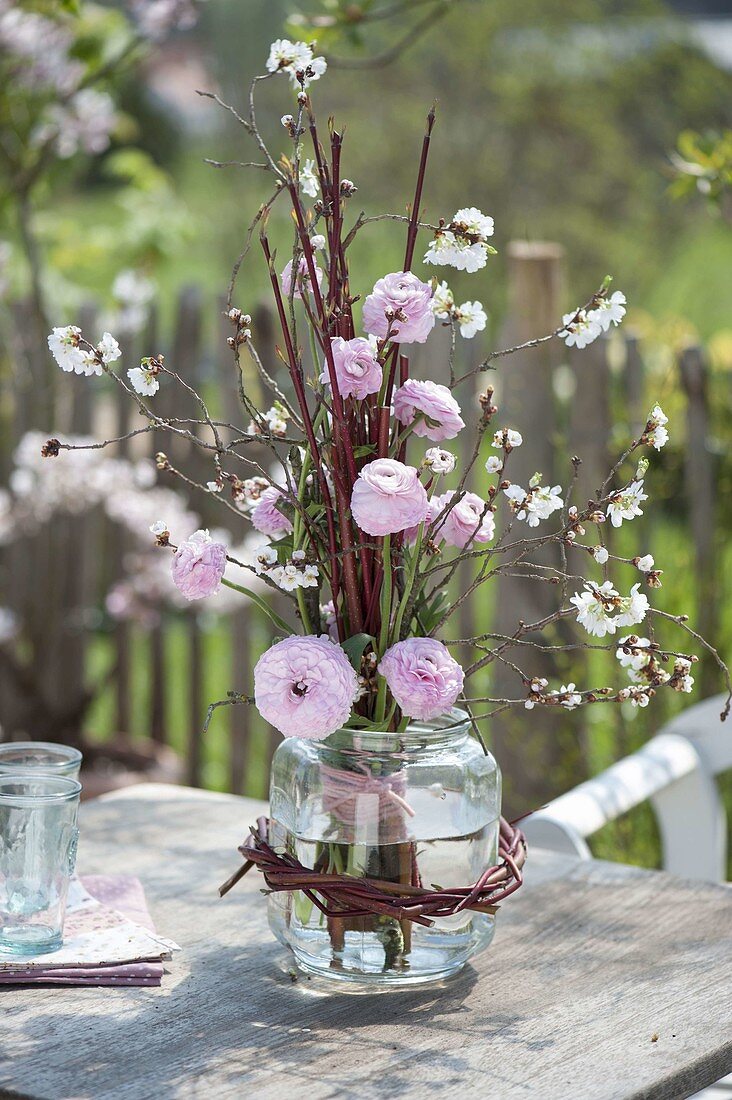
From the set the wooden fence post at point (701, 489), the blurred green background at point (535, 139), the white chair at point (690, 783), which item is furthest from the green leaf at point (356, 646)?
the blurred green background at point (535, 139)

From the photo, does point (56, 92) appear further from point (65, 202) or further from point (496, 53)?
point (65, 202)

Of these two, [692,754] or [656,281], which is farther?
[656,281]

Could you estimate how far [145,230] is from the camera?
375cm

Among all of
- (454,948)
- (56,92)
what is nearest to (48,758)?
(454,948)

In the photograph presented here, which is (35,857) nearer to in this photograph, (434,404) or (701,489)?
(434,404)

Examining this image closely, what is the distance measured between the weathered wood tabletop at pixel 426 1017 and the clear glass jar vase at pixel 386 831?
4cm

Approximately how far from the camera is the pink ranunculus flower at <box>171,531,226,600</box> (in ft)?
3.71

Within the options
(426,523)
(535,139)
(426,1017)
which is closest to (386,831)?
(426,1017)

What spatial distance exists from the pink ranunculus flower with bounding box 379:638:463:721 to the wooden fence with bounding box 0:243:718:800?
65.3 inches

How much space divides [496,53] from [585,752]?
469 centimetres

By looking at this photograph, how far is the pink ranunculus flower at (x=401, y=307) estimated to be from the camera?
3.66 ft

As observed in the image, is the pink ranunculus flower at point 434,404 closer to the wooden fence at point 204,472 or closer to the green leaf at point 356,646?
the green leaf at point 356,646

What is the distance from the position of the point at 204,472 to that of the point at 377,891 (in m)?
2.33

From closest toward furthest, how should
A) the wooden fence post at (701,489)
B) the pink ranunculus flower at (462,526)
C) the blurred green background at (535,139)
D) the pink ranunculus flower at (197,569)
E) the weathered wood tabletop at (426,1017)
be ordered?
1. the weathered wood tabletop at (426,1017)
2. the pink ranunculus flower at (197,569)
3. the pink ranunculus flower at (462,526)
4. the wooden fence post at (701,489)
5. the blurred green background at (535,139)
